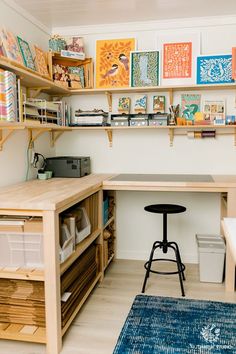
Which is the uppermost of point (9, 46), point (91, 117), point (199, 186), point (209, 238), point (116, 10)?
point (116, 10)

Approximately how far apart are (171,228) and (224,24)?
2.01 m

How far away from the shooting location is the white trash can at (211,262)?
9.51 feet

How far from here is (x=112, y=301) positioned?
2.59 meters

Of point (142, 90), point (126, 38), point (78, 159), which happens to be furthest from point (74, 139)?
point (126, 38)

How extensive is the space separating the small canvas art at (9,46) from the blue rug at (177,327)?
1966mm

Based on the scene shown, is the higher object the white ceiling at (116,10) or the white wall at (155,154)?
the white ceiling at (116,10)

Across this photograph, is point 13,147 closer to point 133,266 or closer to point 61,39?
point 61,39

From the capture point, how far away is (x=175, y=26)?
323 centimetres

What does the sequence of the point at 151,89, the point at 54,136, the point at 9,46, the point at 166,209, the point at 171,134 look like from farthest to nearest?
the point at 54,136
the point at 171,134
the point at 151,89
the point at 166,209
the point at 9,46

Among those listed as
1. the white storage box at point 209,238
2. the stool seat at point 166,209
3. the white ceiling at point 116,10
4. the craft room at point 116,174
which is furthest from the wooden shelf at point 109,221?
the white ceiling at point 116,10

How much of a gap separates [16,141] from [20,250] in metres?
1.06
